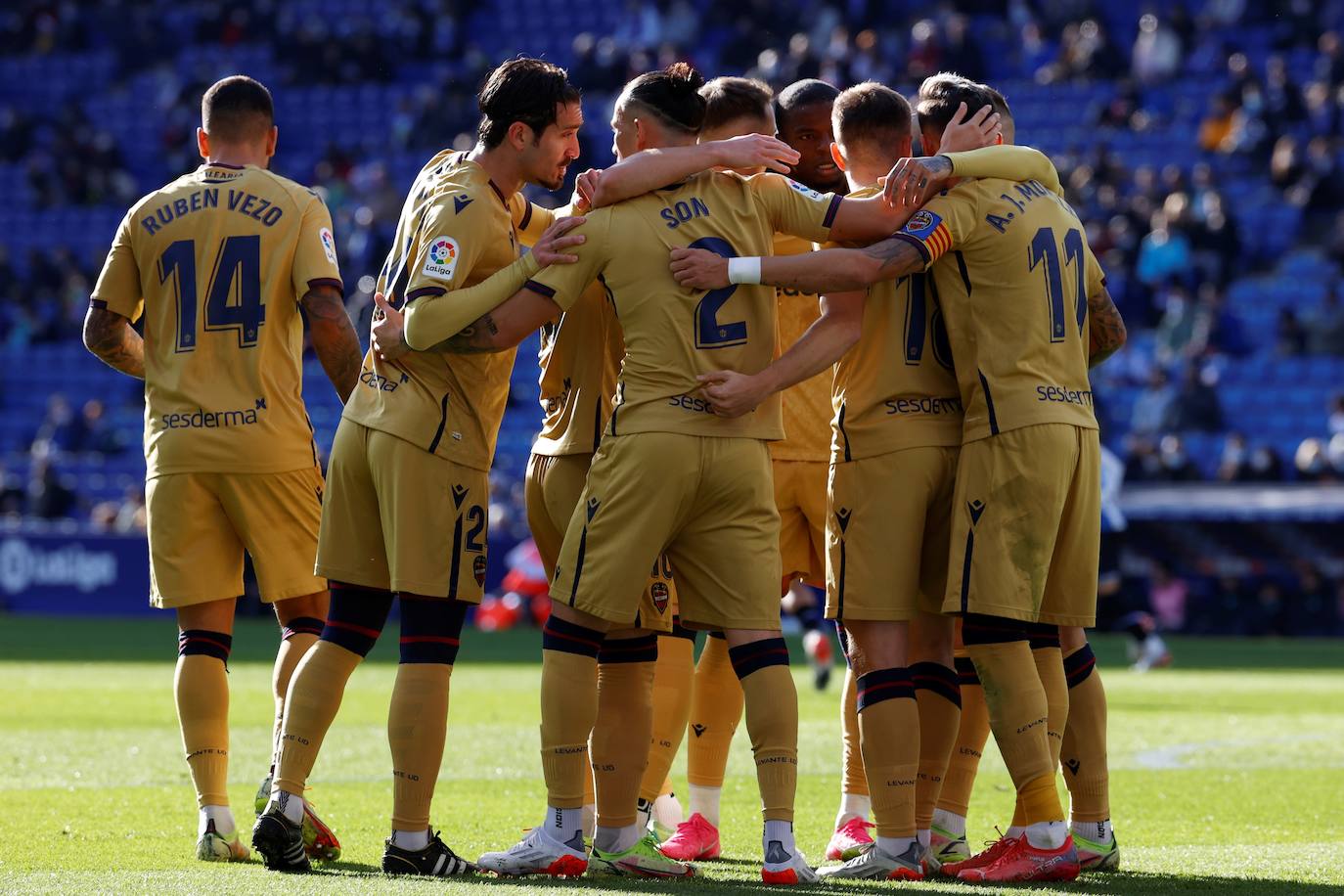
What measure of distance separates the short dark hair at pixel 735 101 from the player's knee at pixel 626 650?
1.76 meters

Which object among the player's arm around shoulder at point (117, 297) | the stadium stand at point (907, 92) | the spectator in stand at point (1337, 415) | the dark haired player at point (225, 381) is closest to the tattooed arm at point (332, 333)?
the dark haired player at point (225, 381)

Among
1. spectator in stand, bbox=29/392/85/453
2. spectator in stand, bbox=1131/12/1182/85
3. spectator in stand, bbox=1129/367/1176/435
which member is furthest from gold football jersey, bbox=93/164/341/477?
spectator in stand, bbox=1131/12/1182/85

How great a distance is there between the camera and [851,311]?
5.59 meters

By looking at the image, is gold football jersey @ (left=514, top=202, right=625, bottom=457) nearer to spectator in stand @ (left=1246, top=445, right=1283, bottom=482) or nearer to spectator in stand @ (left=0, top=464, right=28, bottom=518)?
spectator in stand @ (left=1246, top=445, right=1283, bottom=482)

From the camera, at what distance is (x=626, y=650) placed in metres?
5.74

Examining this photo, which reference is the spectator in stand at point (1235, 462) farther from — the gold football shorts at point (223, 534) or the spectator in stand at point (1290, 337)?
the gold football shorts at point (223, 534)

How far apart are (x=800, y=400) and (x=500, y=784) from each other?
243 cm

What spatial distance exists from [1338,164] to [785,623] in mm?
9778

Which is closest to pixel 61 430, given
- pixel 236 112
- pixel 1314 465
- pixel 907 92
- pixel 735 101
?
pixel 907 92

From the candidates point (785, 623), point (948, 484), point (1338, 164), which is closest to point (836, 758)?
point (948, 484)

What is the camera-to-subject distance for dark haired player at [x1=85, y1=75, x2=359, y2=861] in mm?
6055

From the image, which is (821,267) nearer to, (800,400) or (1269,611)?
(800,400)

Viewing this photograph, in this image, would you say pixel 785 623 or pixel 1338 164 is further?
pixel 1338 164

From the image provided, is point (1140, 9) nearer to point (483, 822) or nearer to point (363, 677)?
point (363, 677)
